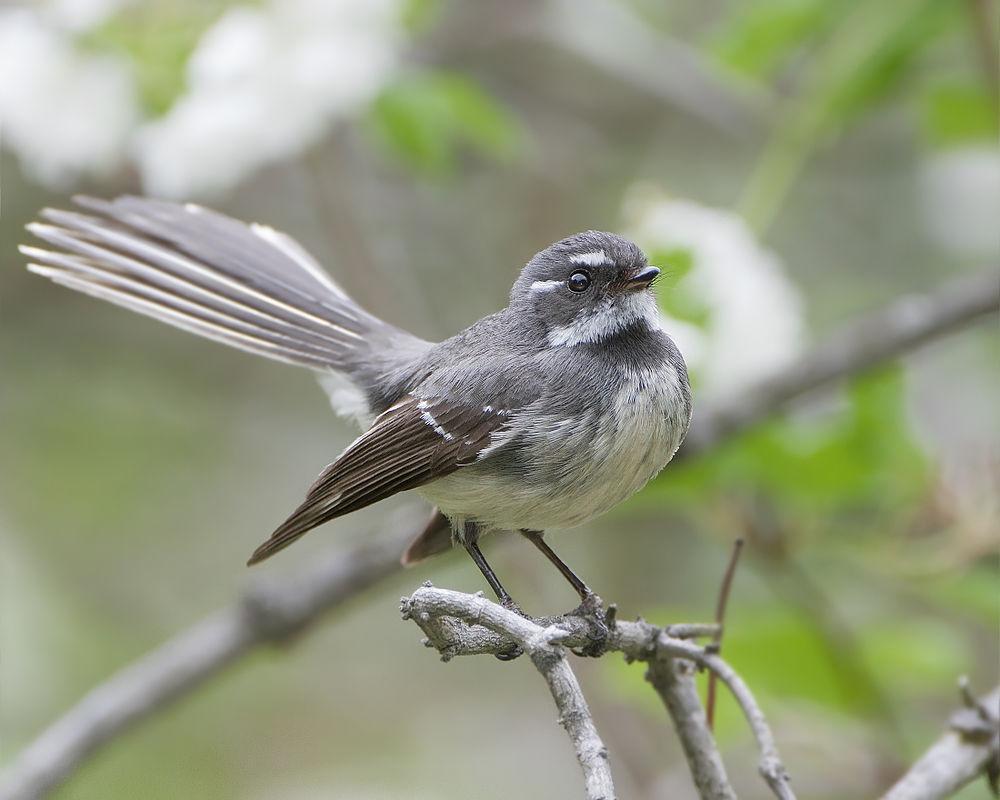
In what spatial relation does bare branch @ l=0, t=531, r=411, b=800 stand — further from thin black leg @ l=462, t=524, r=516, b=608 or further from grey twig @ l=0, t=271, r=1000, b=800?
thin black leg @ l=462, t=524, r=516, b=608

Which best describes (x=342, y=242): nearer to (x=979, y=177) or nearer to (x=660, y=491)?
(x=660, y=491)

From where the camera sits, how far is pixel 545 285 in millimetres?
2740

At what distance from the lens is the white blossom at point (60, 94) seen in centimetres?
318

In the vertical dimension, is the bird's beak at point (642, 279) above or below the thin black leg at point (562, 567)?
above

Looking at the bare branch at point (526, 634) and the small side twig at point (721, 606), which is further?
the small side twig at point (721, 606)

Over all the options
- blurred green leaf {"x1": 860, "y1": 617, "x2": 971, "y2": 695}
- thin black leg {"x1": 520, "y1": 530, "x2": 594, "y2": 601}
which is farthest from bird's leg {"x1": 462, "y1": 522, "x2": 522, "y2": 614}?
blurred green leaf {"x1": 860, "y1": 617, "x2": 971, "y2": 695}

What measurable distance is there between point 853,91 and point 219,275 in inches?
Result: 68.5

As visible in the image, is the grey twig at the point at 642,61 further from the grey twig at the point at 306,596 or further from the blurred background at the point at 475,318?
the grey twig at the point at 306,596

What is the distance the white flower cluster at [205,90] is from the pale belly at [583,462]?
119cm

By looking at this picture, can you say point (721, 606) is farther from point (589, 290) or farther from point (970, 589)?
point (970, 589)

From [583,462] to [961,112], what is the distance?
1996 mm

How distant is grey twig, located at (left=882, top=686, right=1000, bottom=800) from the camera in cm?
214

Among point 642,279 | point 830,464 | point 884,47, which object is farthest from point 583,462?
point 884,47

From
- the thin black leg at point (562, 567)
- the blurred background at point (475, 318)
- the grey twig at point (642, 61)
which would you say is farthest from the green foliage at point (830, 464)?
the grey twig at point (642, 61)
